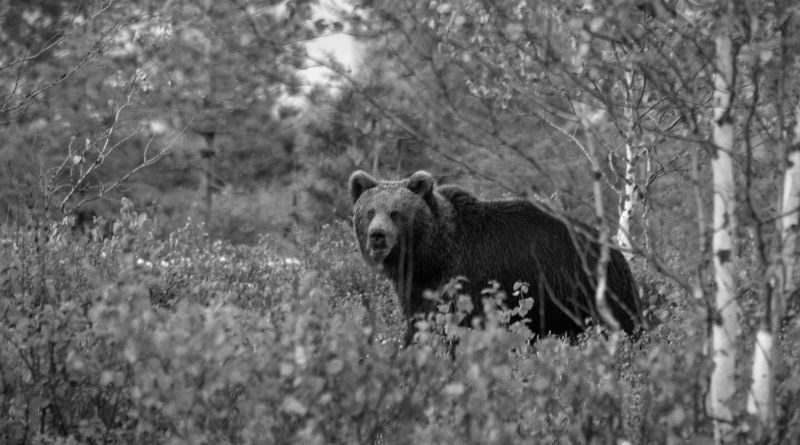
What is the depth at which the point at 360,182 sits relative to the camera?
7539 millimetres

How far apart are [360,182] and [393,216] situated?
1.72 feet

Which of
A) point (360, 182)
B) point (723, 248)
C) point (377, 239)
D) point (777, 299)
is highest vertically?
point (723, 248)

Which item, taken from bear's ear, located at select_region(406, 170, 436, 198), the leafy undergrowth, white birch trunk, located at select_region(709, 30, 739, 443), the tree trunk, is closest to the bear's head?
bear's ear, located at select_region(406, 170, 436, 198)

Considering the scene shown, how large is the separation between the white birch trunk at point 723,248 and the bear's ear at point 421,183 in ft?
11.9

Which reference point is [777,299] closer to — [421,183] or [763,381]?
[763,381]

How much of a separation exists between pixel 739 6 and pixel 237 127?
2803cm

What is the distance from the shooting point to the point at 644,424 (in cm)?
338

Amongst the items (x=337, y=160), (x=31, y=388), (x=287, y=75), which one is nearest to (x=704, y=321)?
(x=287, y=75)

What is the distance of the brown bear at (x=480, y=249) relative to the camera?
7.00m

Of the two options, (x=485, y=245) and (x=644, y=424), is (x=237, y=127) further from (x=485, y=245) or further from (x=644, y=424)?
(x=644, y=424)

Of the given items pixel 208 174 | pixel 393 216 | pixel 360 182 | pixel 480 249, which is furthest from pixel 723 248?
pixel 208 174

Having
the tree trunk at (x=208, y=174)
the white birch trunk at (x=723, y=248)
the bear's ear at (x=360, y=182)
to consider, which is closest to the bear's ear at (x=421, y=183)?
the bear's ear at (x=360, y=182)

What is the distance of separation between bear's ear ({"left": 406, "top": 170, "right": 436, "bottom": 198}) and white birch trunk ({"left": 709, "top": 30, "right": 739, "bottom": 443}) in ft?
11.9

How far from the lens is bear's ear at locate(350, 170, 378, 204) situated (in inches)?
295
